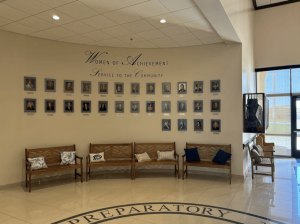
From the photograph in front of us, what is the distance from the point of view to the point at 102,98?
22.4ft

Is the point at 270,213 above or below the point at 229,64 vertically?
below

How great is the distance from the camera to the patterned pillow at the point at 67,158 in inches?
233

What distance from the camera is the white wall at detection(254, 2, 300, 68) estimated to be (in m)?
8.44

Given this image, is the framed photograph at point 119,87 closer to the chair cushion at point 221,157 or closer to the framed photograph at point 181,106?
the framed photograph at point 181,106

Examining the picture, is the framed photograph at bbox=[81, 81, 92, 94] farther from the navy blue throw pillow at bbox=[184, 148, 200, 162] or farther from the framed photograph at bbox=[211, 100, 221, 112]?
the framed photograph at bbox=[211, 100, 221, 112]

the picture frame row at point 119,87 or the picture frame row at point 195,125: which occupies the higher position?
the picture frame row at point 119,87

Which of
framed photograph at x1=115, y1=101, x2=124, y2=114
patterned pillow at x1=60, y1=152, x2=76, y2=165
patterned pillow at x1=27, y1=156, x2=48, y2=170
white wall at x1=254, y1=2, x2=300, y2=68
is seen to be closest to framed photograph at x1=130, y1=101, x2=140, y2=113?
framed photograph at x1=115, y1=101, x2=124, y2=114

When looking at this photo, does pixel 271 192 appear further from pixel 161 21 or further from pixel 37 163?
pixel 37 163

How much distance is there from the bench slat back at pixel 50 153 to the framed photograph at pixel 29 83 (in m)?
1.57

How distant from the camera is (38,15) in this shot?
15.2 ft

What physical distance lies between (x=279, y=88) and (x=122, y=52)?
658 centimetres

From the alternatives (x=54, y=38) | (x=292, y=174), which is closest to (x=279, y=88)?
(x=292, y=174)

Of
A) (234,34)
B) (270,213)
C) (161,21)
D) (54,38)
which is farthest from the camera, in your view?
(54,38)

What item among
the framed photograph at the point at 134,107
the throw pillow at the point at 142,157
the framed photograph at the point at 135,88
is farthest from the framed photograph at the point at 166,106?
the throw pillow at the point at 142,157
